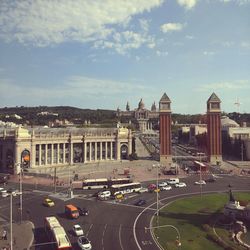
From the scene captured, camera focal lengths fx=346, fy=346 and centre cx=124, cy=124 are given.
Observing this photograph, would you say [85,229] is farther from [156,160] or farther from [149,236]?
[156,160]

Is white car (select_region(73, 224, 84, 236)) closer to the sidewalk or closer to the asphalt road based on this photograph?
the asphalt road

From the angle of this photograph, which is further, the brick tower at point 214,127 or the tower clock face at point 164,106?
the tower clock face at point 164,106

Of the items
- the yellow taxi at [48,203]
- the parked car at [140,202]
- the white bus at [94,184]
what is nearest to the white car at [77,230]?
the yellow taxi at [48,203]

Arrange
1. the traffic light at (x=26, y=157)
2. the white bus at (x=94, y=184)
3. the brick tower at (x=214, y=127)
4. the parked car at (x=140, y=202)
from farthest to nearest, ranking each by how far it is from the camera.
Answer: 1. the brick tower at (x=214, y=127)
2. the traffic light at (x=26, y=157)
3. the white bus at (x=94, y=184)
4. the parked car at (x=140, y=202)

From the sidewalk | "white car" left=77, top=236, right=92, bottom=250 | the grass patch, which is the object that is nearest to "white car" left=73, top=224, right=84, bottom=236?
"white car" left=77, top=236, right=92, bottom=250

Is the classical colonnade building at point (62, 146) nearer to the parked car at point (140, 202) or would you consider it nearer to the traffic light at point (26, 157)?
the traffic light at point (26, 157)

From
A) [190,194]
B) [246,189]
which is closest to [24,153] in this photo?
[190,194]
